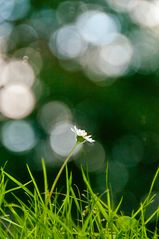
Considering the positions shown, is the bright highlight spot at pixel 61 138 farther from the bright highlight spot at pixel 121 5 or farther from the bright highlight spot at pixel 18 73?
the bright highlight spot at pixel 121 5

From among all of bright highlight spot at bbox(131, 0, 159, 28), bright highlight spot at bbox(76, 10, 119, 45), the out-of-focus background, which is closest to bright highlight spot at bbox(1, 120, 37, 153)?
the out-of-focus background

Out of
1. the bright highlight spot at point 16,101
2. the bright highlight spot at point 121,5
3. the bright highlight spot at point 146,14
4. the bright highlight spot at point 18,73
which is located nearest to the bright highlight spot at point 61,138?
the bright highlight spot at point 16,101

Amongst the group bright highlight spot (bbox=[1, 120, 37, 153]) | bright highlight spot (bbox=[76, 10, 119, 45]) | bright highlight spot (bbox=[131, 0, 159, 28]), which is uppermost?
bright highlight spot (bbox=[131, 0, 159, 28])

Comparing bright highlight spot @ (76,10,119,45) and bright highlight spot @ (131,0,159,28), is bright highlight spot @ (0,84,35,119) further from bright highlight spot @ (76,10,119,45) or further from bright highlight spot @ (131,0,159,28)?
bright highlight spot @ (131,0,159,28)

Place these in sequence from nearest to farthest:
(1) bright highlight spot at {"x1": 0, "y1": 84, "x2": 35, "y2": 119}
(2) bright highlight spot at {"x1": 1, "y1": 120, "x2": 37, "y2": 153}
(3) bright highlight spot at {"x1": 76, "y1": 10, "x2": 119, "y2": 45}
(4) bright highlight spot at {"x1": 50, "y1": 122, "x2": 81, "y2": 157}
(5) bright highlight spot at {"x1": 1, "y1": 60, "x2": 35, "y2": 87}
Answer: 1. (2) bright highlight spot at {"x1": 1, "y1": 120, "x2": 37, "y2": 153}
2. (1) bright highlight spot at {"x1": 0, "y1": 84, "x2": 35, "y2": 119}
3. (4) bright highlight spot at {"x1": 50, "y1": 122, "x2": 81, "y2": 157}
4. (5) bright highlight spot at {"x1": 1, "y1": 60, "x2": 35, "y2": 87}
5. (3) bright highlight spot at {"x1": 76, "y1": 10, "x2": 119, "y2": 45}

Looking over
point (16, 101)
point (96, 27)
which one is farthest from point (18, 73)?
point (96, 27)

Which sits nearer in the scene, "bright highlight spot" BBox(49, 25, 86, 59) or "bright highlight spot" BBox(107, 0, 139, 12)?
"bright highlight spot" BBox(49, 25, 86, 59)

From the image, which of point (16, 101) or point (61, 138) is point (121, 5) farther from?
point (61, 138)

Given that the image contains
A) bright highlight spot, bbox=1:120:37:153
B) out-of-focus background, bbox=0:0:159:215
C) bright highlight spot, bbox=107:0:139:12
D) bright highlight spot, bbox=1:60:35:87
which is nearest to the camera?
out-of-focus background, bbox=0:0:159:215
